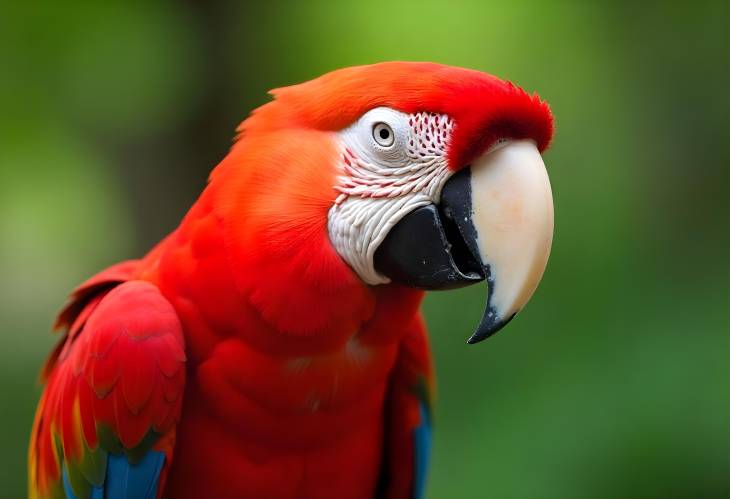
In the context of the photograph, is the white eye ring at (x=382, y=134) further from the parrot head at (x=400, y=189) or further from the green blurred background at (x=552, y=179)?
the green blurred background at (x=552, y=179)

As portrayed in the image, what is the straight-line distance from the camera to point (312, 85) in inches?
54.4

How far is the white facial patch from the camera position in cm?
125

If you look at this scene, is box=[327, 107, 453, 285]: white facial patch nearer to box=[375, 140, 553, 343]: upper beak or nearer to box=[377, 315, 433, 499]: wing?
box=[375, 140, 553, 343]: upper beak

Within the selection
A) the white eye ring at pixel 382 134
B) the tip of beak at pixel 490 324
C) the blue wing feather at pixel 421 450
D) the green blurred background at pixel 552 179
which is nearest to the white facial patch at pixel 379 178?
the white eye ring at pixel 382 134

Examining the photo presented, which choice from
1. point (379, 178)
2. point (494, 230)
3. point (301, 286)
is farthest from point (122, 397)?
point (494, 230)

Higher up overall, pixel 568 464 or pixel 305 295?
pixel 305 295

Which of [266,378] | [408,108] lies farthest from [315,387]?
[408,108]

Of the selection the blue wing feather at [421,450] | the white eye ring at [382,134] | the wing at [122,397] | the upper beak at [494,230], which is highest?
the white eye ring at [382,134]

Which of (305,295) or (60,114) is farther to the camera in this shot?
(60,114)

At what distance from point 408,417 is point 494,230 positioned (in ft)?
2.46

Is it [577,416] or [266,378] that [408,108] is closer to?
[266,378]

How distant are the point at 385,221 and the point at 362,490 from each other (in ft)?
2.38

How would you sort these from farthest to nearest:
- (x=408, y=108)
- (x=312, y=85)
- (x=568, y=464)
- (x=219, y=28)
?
1. (x=219, y=28)
2. (x=568, y=464)
3. (x=312, y=85)
4. (x=408, y=108)

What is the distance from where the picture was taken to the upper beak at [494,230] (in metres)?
1.20
